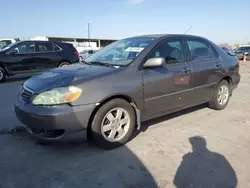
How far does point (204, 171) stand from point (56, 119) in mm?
1840

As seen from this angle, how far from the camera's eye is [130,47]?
4.20 meters

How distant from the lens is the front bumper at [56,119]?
3033 mm

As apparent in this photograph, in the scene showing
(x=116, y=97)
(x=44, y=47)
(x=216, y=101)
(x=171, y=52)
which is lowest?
(x=216, y=101)

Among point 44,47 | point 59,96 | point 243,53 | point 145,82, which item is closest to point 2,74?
point 44,47

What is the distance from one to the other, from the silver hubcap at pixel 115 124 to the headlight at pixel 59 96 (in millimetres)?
529

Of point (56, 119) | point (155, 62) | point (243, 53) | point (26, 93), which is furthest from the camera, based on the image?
point (243, 53)

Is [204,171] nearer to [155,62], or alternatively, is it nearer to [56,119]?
[155,62]

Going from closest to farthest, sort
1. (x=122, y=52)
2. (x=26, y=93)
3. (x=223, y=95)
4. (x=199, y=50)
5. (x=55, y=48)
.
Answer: (x=26, y=93)
(x=122, y=52)
(x=199, y=50)
(x=223, y=95)
(x=55, y=48)

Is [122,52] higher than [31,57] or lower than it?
higher

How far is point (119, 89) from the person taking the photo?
11.1 ft

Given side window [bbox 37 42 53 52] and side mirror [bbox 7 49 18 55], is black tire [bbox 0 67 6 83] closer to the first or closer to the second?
side mirror [bbox 7 49 18 55]

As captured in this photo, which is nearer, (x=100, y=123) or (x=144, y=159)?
(x=144, y=159)

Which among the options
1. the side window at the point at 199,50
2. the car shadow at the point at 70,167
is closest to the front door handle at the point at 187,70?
the side window at the point at 199,50

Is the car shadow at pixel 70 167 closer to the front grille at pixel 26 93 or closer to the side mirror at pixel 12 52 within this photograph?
the front grille at pixel 26 93
